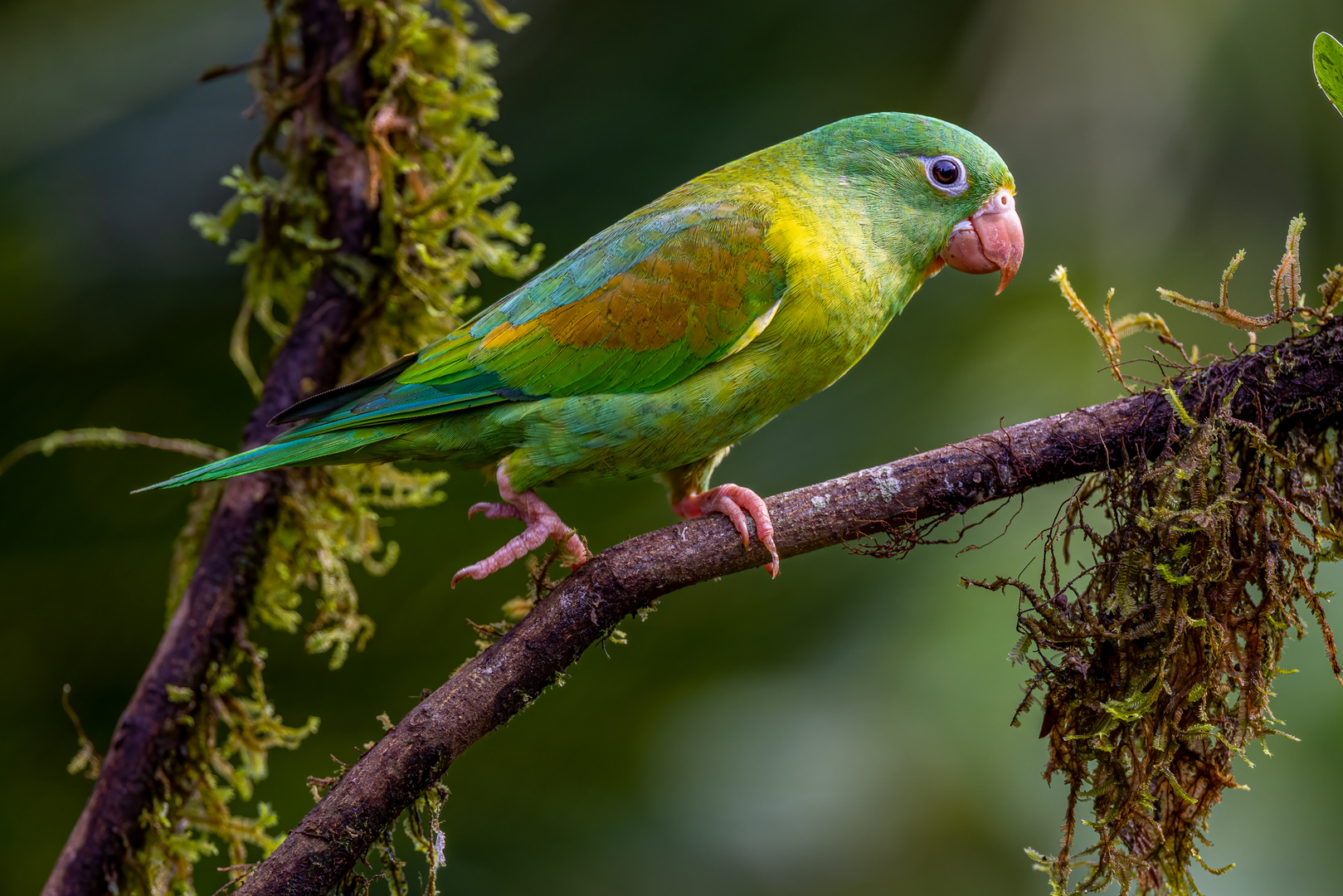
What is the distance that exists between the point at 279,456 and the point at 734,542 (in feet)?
4.35

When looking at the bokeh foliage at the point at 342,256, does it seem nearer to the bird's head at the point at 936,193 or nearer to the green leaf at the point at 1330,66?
the bird's head at the point at 936,193

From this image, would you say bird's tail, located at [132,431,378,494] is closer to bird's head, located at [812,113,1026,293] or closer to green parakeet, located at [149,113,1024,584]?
green parakeet, located at [149,113,1024,584]

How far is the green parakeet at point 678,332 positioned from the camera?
8.69 feet

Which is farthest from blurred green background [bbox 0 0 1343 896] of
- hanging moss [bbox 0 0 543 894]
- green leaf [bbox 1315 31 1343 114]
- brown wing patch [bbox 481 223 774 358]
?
green leaf [bbox 1315 31 1343 114]

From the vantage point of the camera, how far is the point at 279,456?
8.48 feet

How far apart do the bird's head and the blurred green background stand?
123cm

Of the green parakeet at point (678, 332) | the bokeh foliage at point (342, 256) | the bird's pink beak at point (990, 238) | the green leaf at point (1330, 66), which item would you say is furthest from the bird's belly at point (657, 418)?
the green leaf at point (1330, 66)

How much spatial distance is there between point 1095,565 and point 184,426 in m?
3.77

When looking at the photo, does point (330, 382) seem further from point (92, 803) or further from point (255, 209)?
point (92, 803)

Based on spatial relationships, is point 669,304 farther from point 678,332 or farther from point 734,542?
point 734,542

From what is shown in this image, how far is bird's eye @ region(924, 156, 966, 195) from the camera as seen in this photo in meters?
2.92

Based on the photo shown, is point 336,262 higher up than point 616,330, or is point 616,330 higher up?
point 336,262

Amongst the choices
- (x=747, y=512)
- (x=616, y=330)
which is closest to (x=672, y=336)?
(x=616, y=330)

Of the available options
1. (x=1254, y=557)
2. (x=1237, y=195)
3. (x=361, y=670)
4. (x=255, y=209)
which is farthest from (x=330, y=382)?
(x=1237, y=195)
